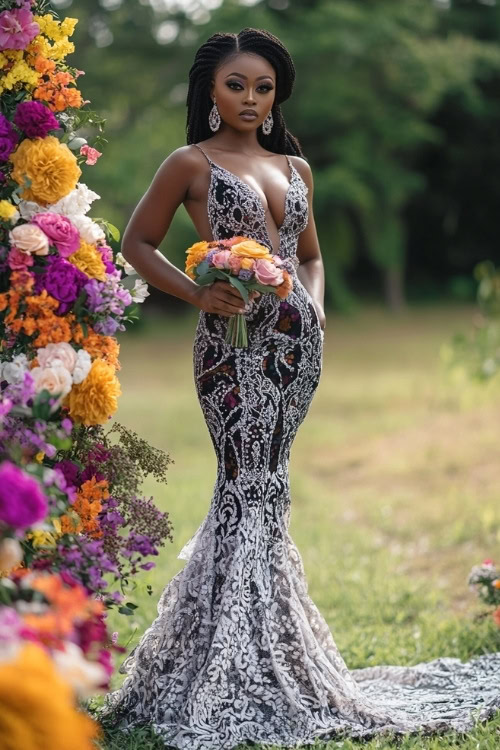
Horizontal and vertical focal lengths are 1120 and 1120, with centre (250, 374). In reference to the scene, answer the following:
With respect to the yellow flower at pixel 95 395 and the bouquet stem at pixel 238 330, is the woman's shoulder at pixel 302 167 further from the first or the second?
the yellow flower at pixel 95 395

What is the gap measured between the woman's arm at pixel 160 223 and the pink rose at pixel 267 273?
0.33m

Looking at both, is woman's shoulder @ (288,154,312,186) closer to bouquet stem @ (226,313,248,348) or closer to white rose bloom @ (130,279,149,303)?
bouquet stem @ (226,313,248,348)

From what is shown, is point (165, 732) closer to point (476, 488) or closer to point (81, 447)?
point (81, 447)

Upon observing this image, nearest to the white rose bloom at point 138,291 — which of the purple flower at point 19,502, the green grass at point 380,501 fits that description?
Answer: the green grass at point 380,501

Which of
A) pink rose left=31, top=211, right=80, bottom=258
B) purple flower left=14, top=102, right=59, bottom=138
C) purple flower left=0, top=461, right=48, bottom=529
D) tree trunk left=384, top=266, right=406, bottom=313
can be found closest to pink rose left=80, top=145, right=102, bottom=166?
purple flower left=14, top=102, right=59, bottom=138

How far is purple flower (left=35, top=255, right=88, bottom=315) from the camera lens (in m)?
3.31

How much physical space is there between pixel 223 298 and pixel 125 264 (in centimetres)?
43

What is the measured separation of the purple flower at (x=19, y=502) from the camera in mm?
2074

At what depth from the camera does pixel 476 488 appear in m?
9.07

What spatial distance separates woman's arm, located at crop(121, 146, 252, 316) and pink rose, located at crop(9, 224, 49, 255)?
21.3 inches

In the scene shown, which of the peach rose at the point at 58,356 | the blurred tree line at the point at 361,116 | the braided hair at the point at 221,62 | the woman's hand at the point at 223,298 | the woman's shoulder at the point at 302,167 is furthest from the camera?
the blurred tree line at the point at 361,116

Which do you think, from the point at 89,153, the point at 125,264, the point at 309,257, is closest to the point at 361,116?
the point at 309,257

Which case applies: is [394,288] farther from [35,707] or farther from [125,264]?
[35,707]

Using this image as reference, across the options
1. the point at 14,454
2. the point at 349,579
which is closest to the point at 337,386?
the point at 349,579
